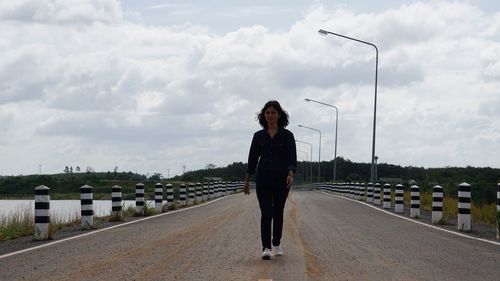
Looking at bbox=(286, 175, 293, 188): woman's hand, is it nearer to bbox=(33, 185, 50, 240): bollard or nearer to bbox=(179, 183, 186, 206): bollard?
bbox=(33, 185, 50, 240): bollard

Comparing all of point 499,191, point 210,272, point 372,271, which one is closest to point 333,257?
point 372,271

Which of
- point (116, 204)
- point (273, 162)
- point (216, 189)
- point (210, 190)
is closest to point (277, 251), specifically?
point (273, 162)

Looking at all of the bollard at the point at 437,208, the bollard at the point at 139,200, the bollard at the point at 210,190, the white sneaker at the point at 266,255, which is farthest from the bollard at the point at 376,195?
the white sneaker at the point at 266,255

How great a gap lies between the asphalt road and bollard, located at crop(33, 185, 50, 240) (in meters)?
0.76

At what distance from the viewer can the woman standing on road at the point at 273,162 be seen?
10.3 meters

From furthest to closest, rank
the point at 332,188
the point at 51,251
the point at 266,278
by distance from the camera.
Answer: the point at 332,188 → the point at 51,251 → the point at 266,278

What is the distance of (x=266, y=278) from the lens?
8.23 m

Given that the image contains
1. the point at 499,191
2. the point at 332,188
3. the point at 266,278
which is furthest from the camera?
the point at 332,188

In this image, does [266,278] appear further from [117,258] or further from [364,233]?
[364,233]

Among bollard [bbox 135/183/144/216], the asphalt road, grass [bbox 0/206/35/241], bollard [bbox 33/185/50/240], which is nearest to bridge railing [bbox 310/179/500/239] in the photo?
the asphalt road

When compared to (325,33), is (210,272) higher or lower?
lower

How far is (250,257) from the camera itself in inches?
398

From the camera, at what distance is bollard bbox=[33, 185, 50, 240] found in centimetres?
1367

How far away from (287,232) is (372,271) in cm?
520
